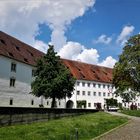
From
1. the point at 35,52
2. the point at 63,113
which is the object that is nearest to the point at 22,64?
the point at 35,52

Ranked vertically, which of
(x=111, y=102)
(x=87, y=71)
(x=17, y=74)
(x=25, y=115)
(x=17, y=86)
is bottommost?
(x=25, y=115)

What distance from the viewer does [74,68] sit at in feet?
288

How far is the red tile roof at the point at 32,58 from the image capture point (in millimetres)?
54969

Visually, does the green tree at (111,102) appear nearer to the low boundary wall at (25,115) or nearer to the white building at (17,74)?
the white building at (17,74)

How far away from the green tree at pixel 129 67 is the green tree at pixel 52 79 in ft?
30.2

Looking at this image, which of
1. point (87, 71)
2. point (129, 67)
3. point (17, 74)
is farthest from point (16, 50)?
point (87, 71)

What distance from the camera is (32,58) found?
208 feet

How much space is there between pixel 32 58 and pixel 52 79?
15317mm

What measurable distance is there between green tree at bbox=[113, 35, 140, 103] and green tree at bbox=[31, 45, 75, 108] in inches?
363

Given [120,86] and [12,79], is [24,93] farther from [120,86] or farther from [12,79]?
[120,86]

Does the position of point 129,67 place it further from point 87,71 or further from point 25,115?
point 87,71

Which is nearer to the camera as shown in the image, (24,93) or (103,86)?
(24,93)

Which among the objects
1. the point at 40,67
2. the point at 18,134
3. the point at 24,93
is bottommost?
the point at 18,134

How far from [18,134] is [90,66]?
76334mm
